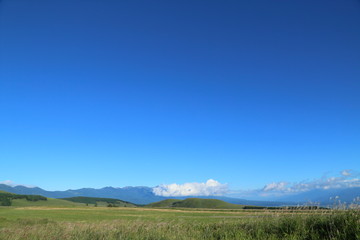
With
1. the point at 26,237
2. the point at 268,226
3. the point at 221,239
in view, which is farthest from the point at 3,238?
the point at 268,226

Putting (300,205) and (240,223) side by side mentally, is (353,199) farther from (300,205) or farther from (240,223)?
(240,223)

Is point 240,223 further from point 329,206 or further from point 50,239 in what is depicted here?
point 50,239

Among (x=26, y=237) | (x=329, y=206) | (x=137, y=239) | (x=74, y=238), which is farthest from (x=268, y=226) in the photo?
(x=26, y=237)

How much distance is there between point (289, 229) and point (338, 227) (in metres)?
2.36

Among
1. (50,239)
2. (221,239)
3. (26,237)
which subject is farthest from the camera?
(26,237)

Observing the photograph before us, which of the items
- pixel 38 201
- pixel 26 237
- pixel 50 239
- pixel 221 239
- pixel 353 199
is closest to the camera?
pixel 221 239

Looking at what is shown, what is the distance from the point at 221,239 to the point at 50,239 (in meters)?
9.54

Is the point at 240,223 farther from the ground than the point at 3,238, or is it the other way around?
the point at 240,223

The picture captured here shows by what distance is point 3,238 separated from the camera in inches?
644

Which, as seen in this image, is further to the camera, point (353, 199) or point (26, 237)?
point (26, 237)

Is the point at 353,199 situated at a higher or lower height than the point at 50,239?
higher

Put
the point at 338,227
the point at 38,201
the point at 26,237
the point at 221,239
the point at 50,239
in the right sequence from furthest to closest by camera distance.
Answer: the point at 38,201
the point at 26,237
the point at 50,239
the point at 221,239
the point at 338,227

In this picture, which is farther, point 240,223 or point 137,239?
point 240,223

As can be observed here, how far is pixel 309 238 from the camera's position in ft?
41.1
